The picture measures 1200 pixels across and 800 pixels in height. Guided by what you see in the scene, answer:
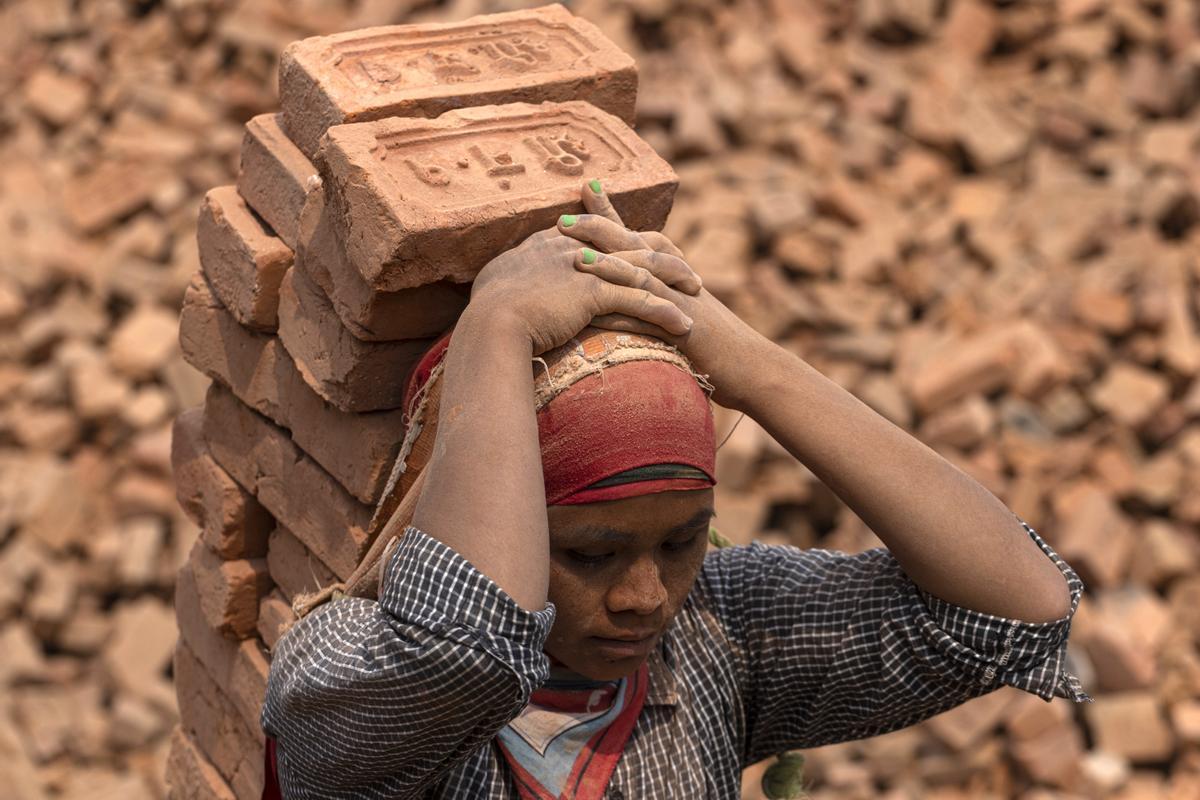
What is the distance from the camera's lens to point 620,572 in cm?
231

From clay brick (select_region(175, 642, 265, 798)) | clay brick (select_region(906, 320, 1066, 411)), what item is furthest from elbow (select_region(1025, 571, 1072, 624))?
clay brick (select_region(906, 320, 1066, 411))

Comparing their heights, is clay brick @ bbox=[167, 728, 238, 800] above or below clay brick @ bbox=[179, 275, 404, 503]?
below

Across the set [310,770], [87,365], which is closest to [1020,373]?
[87,365]

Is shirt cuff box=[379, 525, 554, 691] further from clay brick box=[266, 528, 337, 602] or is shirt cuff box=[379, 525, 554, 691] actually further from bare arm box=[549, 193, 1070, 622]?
clay brick box=[266, 528, 337, 602]

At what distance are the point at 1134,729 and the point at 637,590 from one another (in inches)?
160

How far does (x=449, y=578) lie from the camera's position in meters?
2.07

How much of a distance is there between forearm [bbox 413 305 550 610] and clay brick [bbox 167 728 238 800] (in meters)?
1.33

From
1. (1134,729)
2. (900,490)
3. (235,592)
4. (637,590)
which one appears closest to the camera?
(637,590)

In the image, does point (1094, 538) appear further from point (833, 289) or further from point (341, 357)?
point (341, 357)

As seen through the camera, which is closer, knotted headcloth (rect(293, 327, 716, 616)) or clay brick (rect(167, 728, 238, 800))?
knotted headcloth (rect(293, 327, 716, 616))

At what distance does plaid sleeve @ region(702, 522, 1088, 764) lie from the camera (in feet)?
8.09

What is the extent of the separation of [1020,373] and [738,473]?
4.36ft

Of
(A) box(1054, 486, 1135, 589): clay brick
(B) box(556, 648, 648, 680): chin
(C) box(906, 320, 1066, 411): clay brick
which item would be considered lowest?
(A) box(1054, 486, 1135, 589): clay brick

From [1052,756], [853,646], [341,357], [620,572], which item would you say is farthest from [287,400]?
[1052,756]
